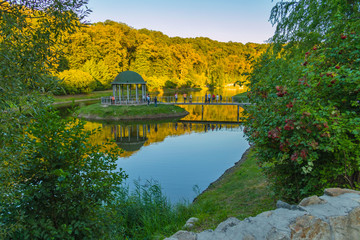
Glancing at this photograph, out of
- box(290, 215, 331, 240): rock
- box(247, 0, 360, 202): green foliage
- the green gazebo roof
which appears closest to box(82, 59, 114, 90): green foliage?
the green gazebo roof

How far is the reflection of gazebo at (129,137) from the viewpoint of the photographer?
19.5m

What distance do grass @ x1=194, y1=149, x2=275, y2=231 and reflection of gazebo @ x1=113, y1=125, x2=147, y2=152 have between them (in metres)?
10.7

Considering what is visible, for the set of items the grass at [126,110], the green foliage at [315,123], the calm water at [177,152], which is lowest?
the calm water at [177,152]

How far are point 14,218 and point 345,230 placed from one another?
4.46 m

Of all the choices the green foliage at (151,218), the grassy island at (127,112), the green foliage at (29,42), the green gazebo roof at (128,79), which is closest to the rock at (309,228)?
the green foliage at (151,218)

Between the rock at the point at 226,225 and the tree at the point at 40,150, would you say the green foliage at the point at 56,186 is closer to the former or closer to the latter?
the tree at the point at 40,150

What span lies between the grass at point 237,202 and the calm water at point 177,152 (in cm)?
124

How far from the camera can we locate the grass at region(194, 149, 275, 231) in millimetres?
5773

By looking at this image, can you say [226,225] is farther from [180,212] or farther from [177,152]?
[177,152]

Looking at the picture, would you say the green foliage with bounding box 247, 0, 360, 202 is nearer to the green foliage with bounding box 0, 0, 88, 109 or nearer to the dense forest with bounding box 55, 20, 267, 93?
the green foliage with bounding box 0, 0, 88, 109

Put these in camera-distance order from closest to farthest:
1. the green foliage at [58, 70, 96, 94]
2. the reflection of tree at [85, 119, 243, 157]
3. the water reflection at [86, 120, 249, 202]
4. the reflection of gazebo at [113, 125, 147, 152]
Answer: the water reflection at [86, 120, 249, 202] < the reflection of gazebo at [113, 125, 147, 152] < the reflection of tree at [85, 119, 243, 157] < the green foliage at [58, 70, 96, 94]

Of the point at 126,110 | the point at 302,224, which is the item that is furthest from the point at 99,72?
the point at 302,224

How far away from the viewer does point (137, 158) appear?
16.1 metres

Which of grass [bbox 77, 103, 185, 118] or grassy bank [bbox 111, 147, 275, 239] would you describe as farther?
A: grass [bbox 77, 103, 185, 118]
